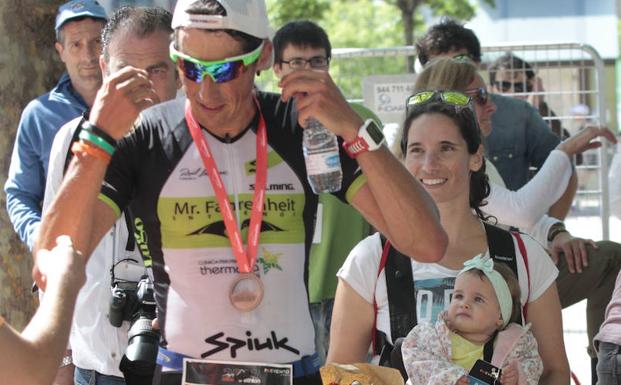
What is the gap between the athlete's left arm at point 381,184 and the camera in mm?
3398

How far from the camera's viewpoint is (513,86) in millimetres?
8602

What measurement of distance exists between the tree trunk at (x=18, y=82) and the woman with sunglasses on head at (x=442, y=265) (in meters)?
2.82

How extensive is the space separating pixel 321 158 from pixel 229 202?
32 cm

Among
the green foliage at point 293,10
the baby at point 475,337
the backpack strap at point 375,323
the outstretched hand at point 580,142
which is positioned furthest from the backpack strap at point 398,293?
the green foliage at point 293,10

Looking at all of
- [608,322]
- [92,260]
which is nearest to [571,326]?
[608,322]

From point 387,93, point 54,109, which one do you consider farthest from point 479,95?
point 387,93

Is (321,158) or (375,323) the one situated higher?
(321,158)

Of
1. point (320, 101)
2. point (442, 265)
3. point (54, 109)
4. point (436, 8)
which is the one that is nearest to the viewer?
point (320, 101)

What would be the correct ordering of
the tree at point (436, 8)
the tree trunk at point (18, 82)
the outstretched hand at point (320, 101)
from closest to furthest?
the outstretched hand at point (320, 101) < the tree trunk at point (18, 82) < the tree at point (436, 8)

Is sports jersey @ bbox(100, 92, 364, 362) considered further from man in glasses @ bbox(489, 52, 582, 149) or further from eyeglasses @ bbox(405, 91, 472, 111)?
man in glasses @ bbox(489, 52, 582, 149)

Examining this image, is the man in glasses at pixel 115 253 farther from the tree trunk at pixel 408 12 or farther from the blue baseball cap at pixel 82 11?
the tree trunk at pixel 408 12

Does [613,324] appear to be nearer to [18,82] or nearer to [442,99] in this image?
[442,99]

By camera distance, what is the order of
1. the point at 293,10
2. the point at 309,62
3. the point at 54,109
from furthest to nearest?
the point at 293,10 < the point at 309,62 < the point at 54,109

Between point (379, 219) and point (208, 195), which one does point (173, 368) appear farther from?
point (379, 219)
